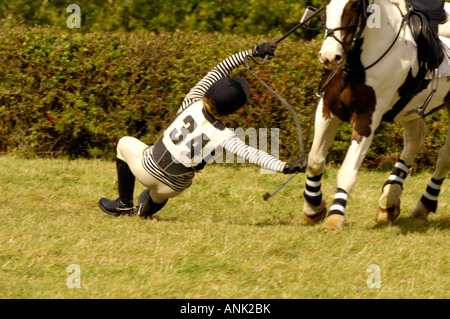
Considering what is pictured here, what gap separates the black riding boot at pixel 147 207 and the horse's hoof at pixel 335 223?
1453 mm

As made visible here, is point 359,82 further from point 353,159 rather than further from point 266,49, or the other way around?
point 266,49

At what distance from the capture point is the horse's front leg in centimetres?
598

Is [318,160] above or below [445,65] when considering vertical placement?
below

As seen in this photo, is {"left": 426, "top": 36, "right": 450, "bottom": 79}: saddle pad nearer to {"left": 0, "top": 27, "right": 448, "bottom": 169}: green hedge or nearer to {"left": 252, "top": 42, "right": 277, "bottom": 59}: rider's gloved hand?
{"left": 252, "top": 42, "right": 277, "bottom": 59}: rider's gloved hand

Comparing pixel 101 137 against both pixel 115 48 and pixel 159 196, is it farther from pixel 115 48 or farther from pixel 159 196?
pixel 159 196

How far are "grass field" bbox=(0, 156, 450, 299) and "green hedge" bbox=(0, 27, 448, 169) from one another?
1.55 metres

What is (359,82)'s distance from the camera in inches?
233

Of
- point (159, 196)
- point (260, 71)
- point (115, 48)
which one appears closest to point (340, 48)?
point (159, 196)

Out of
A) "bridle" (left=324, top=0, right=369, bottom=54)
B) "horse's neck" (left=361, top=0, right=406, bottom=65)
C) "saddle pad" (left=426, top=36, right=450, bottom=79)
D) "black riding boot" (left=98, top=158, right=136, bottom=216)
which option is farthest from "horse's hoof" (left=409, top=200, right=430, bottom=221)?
"black riding boot" (left=98, top=158, right=136, bottom=216)

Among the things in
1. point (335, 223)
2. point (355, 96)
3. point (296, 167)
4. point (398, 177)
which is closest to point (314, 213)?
point (335, 223)

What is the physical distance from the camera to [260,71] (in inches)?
359

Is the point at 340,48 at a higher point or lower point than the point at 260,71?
higher

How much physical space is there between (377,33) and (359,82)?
0.43 m
